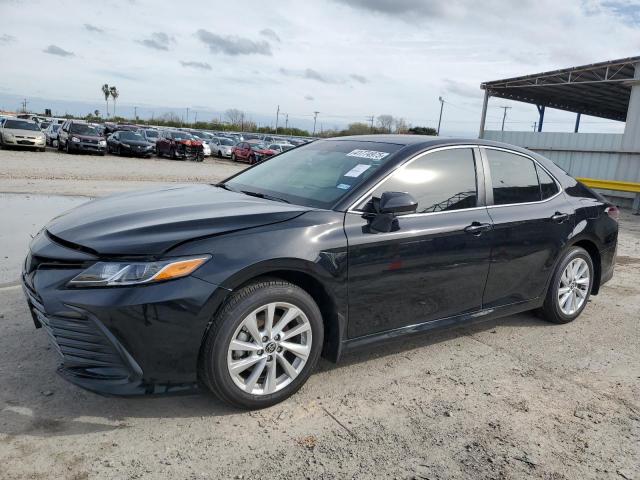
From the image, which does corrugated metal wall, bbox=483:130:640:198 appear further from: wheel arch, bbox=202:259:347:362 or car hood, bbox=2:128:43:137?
car hood, bbox=2:128:43:137

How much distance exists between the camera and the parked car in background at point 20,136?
77.8 feet

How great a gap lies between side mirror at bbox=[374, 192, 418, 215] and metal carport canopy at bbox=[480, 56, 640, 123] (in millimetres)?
18597

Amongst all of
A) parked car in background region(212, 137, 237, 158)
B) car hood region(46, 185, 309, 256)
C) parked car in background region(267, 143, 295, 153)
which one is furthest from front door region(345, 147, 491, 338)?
parked car in background region(212, 137, 237, 158)

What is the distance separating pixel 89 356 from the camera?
9.15ft

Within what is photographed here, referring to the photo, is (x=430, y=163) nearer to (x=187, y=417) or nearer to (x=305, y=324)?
(x=305, y=324)

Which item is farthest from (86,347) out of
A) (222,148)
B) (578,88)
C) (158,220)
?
(222,148)

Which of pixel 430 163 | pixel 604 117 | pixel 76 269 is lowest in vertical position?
pixel 76 269

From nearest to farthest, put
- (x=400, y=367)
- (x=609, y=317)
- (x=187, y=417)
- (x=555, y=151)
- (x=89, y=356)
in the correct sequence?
(x=89, y=356) → (x=187, y=417) → (x=400, y=367) → (x=609, y=317) → (x=555, y=151)

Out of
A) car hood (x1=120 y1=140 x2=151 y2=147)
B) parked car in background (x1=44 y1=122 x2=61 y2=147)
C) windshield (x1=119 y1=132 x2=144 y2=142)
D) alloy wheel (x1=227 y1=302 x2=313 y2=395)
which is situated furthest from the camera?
parked car in background (x1=44 y1=122 x2=61 y2=147)

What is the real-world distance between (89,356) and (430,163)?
2.58 metres

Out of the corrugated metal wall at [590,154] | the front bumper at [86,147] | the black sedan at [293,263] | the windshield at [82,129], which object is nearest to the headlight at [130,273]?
the black sedan at [293,263]

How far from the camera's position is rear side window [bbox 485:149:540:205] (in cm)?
430

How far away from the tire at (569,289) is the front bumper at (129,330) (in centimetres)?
322

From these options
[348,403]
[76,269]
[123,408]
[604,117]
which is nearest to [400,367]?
[348,403]
